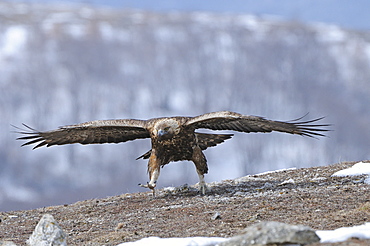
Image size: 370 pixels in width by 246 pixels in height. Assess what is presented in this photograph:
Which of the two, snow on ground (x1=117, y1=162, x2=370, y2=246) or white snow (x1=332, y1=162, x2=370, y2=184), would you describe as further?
white snow (x1=332, y1=162, x2=370, y2=184)

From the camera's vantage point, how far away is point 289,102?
63.8 meters

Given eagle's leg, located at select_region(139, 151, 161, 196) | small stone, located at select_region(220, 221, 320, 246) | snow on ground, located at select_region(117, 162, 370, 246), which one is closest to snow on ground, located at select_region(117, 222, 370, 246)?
snow on ground, located at select_region(117, 162, 370, 246)

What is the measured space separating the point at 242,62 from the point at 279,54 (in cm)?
531

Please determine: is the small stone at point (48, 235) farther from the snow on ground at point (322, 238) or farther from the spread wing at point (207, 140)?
the spread wing at point (207, 140)

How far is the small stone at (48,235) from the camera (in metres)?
6.21

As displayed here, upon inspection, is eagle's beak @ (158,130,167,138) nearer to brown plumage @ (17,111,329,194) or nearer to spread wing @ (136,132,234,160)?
brown plumage @ (17,111,329,194)

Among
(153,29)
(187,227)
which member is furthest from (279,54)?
(187,227)

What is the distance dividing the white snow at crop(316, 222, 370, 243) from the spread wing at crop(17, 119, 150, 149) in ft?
18.2

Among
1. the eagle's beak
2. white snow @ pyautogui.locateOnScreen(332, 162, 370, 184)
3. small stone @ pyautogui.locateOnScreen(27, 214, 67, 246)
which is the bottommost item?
small stone @ pyautogui.locateOnScreen(27, 214, 67, 246)

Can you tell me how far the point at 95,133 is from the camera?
A: 11141 mm

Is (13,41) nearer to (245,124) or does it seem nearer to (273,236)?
(245,124)

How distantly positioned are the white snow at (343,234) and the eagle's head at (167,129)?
477 cm

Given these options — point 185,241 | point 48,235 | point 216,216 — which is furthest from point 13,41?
point 185,241

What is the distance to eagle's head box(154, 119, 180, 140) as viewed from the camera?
9766 mm
